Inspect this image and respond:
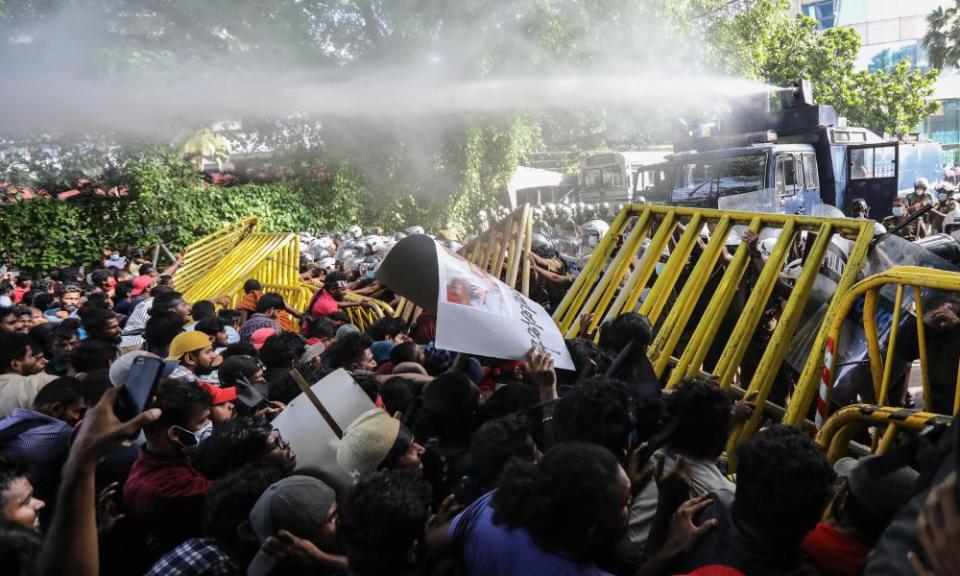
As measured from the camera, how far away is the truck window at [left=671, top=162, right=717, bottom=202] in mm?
12695

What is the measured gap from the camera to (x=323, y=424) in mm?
2795

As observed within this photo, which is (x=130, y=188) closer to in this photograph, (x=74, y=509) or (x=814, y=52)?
(x=74, y=509)

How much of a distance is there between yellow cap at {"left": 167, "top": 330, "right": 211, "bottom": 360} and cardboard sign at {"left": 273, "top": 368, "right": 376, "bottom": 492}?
1.82m

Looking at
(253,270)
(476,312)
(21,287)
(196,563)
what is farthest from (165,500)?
(21,287)

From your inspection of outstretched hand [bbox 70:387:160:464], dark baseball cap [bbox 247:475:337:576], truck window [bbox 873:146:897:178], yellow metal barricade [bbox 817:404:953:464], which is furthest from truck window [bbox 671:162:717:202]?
outstretched hand [bbox 70:387:160:464]

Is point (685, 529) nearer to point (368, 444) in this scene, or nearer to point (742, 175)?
point (368, 444)

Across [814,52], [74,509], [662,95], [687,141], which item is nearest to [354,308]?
[74,509]

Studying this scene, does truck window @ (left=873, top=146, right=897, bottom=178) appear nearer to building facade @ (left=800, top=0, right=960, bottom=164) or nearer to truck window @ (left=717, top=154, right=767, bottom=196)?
truck window @ (left=717, top=154, right=767, bottom=196)

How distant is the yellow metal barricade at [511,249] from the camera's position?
6105mm

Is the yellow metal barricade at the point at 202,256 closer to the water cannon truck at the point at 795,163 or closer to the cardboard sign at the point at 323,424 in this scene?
the cardboard sign at the point at 323,424

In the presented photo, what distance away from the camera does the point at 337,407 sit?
9.47 ft

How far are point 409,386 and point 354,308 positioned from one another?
431 centimetres

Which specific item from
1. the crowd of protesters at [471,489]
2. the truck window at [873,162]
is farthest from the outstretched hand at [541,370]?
the truck window at [873,162]

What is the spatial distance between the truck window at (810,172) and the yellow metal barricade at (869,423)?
435 inches
